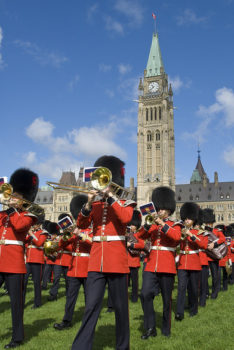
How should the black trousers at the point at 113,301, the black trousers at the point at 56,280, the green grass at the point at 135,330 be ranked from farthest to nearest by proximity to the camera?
1. the black trousers at the point at 56,280
2. the green grass at the point at 135,330
3. the black trousers at the point at 113,301

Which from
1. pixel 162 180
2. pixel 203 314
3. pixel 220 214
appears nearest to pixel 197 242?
pixel 203 314

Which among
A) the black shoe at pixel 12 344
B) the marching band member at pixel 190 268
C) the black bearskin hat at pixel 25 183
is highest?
the black bearskin hat at pixel 25 183

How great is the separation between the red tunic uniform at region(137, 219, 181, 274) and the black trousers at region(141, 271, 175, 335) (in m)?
0.17

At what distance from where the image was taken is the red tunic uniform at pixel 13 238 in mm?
6031

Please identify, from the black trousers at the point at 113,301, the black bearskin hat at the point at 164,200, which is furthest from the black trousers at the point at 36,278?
the black trousers at the point at 113,301

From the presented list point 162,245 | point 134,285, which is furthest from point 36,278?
point 162,245

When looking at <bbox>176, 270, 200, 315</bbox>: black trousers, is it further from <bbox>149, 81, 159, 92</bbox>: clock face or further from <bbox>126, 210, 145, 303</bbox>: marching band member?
<bbox>149, 81, 159, 92</bbox>: clock face

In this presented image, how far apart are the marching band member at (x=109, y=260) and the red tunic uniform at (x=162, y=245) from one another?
1647mm

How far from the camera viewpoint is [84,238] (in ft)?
25.6

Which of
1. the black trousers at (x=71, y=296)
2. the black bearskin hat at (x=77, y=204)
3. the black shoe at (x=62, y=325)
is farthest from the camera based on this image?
the black bearskin hat at (x=77, y=204)

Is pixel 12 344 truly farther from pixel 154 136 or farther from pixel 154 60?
pixel 154 60

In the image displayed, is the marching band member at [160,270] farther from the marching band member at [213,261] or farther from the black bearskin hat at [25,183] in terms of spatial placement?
the marching band member at [213,261]

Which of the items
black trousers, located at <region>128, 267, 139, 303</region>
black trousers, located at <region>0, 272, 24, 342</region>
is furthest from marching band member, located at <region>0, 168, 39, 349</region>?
black trousers, located at <region>128, 267, 139, 303</region>

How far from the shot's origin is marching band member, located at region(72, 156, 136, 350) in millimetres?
5008
